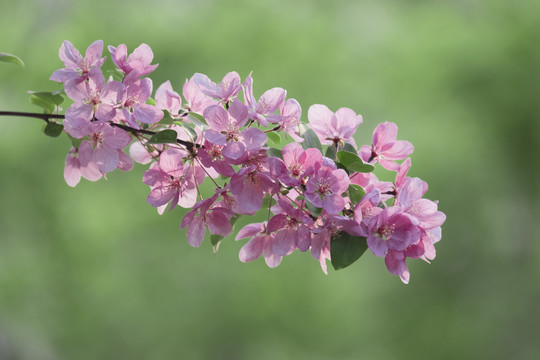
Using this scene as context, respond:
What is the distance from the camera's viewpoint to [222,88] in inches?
43.8

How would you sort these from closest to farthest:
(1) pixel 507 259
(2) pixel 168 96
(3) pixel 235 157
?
1. (3) pixel 235 157
2. (2) pixel 168 96
3. (1) pixel 507 259

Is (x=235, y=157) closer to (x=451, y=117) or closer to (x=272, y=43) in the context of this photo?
(x=272, y=43)

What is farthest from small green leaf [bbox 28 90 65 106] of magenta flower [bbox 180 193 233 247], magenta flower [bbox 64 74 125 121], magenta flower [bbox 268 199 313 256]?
magenta flower [bbox 268 199 313 256]

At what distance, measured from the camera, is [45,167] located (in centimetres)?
855

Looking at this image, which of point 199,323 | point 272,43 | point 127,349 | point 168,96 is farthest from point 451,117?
point 168,96

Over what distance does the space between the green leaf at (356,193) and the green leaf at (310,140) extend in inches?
4.2

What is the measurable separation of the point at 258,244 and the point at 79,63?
0.46m

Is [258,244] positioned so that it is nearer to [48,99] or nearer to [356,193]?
[356,193]

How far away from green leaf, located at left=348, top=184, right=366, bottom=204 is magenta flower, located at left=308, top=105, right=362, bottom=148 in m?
0.13

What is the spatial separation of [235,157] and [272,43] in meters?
7.74

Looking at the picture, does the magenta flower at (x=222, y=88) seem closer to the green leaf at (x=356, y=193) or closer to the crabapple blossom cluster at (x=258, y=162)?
the crabapple blossom cluster at (x=258, y=162)

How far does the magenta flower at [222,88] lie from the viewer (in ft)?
3.61

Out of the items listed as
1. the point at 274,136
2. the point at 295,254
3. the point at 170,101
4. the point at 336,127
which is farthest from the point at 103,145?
the point at 295,254

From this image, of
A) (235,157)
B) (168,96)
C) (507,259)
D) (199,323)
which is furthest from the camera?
(507,259)
